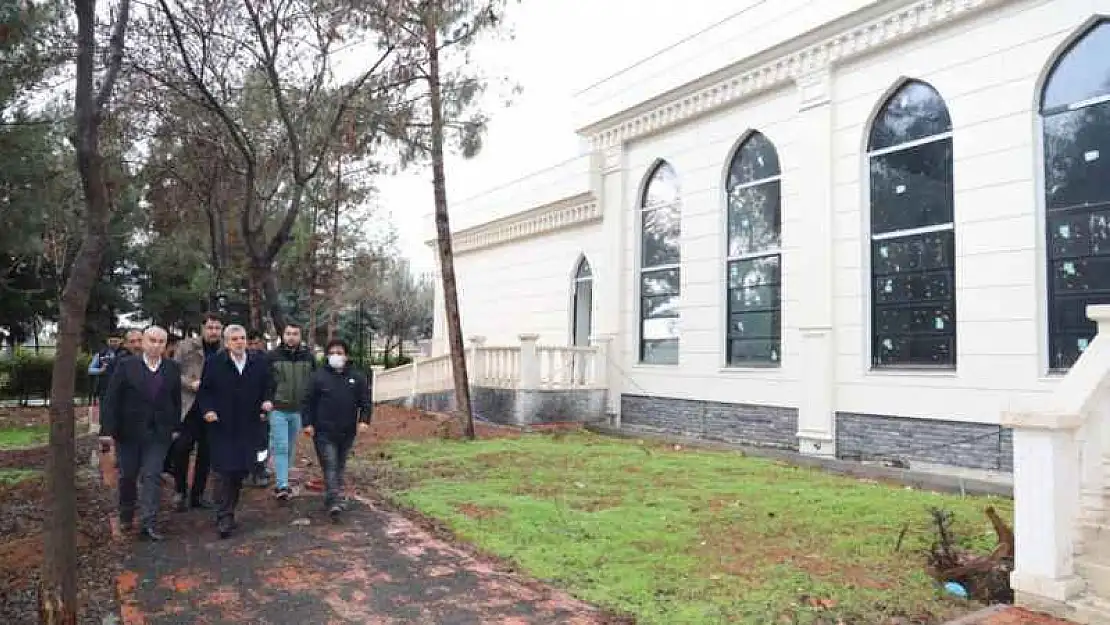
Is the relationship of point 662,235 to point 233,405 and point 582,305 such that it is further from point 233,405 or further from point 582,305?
point 233,405

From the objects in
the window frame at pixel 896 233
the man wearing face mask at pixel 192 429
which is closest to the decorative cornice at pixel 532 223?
the window frame at pixel 896 233

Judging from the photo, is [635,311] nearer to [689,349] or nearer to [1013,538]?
[689,349]

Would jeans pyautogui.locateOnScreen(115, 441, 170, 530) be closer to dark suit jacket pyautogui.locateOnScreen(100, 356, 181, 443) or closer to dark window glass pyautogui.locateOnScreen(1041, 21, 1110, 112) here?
dark suit jacket pyautogui.locateOnScreen(100, 356, 181, 443)

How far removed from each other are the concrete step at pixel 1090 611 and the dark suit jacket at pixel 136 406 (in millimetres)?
6482

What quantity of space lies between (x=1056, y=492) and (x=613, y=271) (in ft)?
37.0

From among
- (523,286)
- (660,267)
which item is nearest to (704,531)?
(660,267)

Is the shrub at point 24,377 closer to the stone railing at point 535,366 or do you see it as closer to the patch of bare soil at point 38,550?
the stone railing at point 535,366

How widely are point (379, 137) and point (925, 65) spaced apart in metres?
7.86

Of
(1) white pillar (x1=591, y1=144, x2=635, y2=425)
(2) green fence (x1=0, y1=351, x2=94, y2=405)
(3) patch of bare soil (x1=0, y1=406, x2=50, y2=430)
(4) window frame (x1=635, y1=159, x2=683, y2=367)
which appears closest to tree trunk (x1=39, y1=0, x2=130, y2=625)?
(4) window frame (x1=635, y1=159, x2=683, y2=367)

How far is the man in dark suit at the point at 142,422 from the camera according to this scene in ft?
20.2

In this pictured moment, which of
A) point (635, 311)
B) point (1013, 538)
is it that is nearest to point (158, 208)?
point (635, 311)

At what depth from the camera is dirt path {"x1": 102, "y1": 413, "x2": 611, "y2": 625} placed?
4.49 metres

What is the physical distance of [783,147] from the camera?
12.2 metres

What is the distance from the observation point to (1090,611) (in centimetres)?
448
